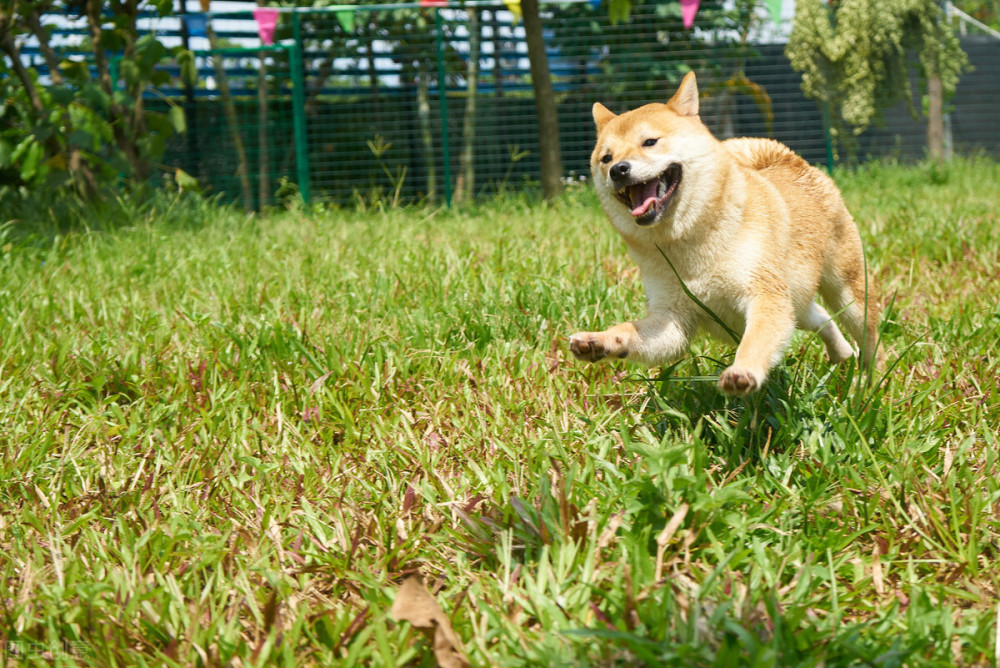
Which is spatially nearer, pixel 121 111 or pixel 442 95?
pixel 121 111

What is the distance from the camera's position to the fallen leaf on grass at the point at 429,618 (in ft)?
4.91

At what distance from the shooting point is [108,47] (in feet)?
20.0

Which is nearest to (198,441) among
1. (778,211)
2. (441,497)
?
(441,497)

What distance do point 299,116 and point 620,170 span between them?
710 cm

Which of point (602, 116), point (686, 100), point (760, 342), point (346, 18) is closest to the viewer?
point (760, 342)

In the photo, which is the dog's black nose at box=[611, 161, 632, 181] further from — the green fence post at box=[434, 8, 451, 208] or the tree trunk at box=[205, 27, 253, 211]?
the tree trunk at box=[205, 27, 253, 211]

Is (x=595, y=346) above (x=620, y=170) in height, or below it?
below

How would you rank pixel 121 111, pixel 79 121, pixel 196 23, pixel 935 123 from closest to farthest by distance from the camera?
pixel 79 121 < pixel 121 111 < pixel 196 23 < pixel 935 123

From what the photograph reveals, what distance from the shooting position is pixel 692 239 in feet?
7.86

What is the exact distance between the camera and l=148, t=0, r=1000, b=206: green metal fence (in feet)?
29.7

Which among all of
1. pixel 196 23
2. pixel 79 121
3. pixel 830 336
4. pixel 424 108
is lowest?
pixel 830 336

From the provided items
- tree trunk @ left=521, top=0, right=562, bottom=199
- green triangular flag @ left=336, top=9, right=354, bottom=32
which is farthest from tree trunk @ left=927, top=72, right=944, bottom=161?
green triangular flag @ left=336, top=9, right=354, bottom=32

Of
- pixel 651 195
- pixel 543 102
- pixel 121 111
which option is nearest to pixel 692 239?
pixel 651 195

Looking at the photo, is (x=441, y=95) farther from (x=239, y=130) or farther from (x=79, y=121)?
(x=79, y=121)
